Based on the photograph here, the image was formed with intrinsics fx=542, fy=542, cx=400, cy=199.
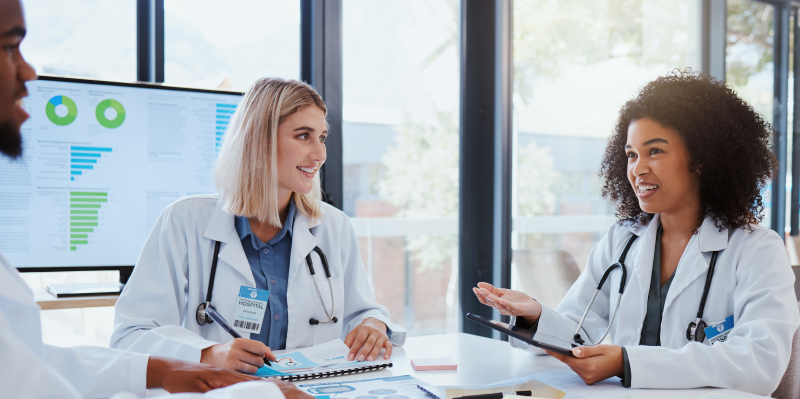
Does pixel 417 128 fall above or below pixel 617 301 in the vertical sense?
above

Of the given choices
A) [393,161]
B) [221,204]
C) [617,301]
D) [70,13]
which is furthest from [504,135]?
[70,13]

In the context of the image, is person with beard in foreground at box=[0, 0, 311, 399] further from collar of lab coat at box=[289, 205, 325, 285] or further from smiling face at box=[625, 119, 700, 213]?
smiling face at box=[625, 119, 700, 213]

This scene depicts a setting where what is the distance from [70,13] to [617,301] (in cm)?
243

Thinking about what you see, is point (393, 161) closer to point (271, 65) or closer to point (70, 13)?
point (271, 65)

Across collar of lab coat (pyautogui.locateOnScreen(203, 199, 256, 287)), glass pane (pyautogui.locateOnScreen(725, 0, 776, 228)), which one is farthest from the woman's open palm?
glass pane (pyautogui.locateOnScreen(725, 0, 776, 228))

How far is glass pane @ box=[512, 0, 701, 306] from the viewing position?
318 centimetres

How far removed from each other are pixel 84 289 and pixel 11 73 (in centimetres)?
154

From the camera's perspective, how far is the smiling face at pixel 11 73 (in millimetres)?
833

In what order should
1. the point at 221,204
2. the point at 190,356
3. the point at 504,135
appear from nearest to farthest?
1. the point at 190,356
2. the point at 221,204
3. the point at 504,135

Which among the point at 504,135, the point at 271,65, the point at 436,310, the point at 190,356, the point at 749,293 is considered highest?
the point at 271,65

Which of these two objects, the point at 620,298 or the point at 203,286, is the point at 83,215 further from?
the point at 620,298

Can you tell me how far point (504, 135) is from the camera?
121 inches

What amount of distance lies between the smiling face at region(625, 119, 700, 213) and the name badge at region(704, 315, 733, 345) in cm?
40

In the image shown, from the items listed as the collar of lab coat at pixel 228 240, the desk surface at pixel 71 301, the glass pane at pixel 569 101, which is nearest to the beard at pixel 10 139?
the collar of lab coat at pixel 228 240
